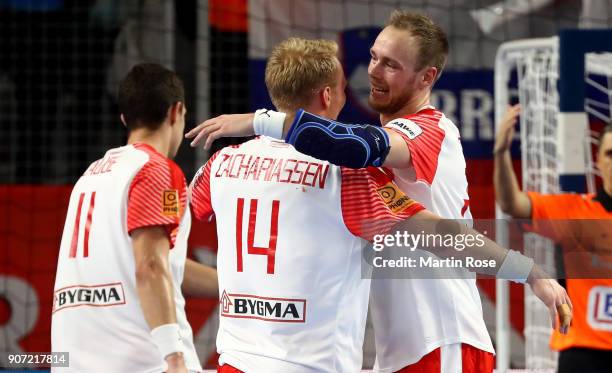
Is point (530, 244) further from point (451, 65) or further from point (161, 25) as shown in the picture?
point (161, 25)

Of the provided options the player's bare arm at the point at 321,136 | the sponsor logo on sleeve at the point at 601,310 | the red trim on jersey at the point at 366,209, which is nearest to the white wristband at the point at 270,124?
the player's bare arm at the point at 321,136

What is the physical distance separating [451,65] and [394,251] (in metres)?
4.91

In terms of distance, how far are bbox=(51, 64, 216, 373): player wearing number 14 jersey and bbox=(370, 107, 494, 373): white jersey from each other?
28.3 inches

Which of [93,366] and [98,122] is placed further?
[98,122]

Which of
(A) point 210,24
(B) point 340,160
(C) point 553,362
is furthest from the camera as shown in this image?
(A) point 210,24

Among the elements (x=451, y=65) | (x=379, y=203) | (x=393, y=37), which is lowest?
(x=379, y=203)

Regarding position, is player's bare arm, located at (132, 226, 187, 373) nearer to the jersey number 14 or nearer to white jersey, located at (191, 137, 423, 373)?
white jersey, located at (191, 137, 423, 373)

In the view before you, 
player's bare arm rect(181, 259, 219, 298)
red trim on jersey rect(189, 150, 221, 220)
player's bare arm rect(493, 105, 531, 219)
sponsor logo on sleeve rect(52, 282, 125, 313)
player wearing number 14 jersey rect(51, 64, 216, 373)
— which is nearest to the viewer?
red trim on jersey rect(189, 150, 221, 220)

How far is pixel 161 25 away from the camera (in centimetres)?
812

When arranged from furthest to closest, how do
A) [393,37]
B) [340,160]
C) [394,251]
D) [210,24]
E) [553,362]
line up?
[210,24] < [553,362] < [393,37] < [394,251] < [340,160]

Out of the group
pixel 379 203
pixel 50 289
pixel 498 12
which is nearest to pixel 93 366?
pixel 379 203

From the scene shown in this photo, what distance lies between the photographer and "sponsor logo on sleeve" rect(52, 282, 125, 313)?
369cm

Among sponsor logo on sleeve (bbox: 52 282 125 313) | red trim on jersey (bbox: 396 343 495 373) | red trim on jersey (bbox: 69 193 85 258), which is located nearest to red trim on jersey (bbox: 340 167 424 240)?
red trim on jersey (bbox: 396 343 495 373)

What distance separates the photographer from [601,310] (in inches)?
187
